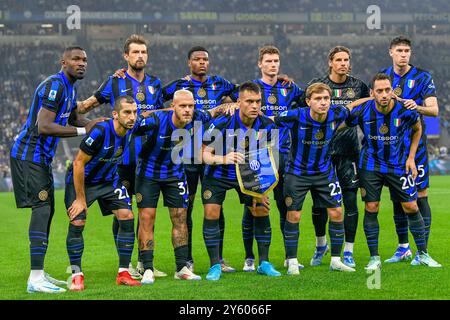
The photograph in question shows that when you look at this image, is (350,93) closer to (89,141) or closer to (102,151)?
(102,151)

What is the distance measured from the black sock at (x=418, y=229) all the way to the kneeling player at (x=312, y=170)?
822mm

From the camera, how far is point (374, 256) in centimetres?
822

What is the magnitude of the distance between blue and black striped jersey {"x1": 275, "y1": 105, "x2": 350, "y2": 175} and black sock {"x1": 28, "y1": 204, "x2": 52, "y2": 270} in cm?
260

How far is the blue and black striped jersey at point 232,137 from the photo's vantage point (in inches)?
313

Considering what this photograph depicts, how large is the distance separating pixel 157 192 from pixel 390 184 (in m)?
2.50

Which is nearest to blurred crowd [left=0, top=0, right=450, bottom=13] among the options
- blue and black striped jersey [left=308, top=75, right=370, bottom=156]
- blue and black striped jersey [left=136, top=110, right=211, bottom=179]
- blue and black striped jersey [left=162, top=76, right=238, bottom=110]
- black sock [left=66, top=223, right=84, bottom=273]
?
blue and black striped jersey [left=162, top=76, right=238, bottom=110]

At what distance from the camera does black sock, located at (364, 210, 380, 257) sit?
27.0ft

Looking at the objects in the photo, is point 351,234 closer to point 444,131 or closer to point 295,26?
point 444,131

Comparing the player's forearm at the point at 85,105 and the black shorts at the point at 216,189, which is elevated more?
the player's forearm at the point at 85,105

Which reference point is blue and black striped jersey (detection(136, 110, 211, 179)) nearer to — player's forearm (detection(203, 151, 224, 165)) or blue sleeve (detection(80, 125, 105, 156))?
player's forearm (detection(203, 151, 224, 165))

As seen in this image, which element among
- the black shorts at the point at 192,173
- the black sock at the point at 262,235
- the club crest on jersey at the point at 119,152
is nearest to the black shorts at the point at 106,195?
the club crest on jersey at the point at 119,152

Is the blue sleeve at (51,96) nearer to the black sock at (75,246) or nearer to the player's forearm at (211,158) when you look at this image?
the black sock at (75,246)
